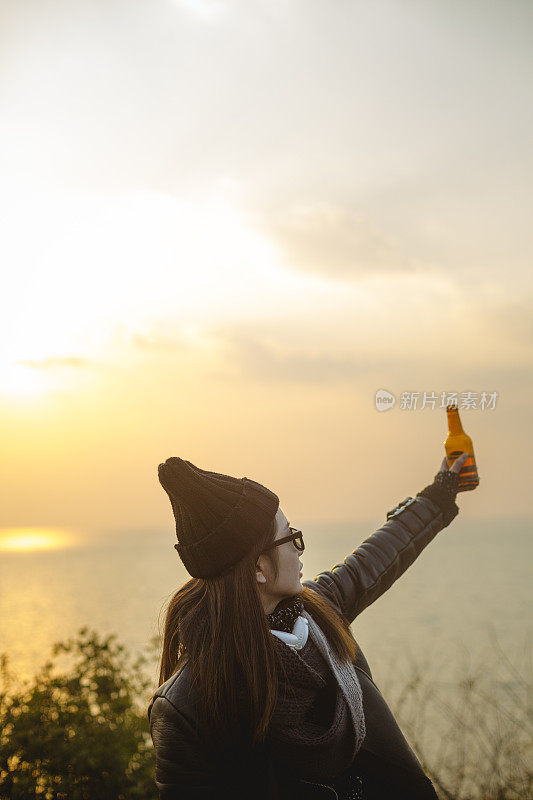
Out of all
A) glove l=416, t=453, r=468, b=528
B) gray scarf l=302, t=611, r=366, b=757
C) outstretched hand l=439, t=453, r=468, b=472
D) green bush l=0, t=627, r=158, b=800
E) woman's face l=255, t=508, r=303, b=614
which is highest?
outstretched hand l=439, t=453, r=468, b=472

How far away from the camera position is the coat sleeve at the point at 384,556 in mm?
2850

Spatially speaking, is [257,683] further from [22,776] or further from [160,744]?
[22,776]

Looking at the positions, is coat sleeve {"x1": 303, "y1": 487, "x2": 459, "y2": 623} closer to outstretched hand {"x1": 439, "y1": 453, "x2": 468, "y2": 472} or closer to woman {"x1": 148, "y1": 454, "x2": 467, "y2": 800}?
outstretched hand {"x1": 439, "y1": 453, "x2": 468, "y2": 472}

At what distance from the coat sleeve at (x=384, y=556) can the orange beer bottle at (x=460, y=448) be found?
4.9 inches

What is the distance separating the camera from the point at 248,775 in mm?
2105

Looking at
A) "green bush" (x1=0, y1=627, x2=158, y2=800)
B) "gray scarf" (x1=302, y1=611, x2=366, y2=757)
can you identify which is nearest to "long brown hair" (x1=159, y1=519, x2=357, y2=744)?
"gray scarf" (x1=302, y1=611, x2=366, y2=757)

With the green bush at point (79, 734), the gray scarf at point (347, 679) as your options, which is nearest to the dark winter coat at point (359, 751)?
the gray scarf at point (347, 679)

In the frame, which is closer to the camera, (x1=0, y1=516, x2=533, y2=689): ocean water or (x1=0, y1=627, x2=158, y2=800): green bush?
(x1=0, y1=627, x2=158, y2=800): green bush

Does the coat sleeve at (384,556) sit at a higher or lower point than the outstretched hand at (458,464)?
lower

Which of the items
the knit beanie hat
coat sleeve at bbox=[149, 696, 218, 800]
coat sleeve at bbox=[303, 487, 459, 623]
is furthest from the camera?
coat sleeve at bbox=[303, 487, 459, 623]

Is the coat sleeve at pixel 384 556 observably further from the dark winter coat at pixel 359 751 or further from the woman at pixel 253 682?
the woman at pixel 253 682

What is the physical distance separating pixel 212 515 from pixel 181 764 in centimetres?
72

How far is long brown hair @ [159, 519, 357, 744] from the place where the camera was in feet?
6.85

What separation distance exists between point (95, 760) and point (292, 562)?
10.4 ft
